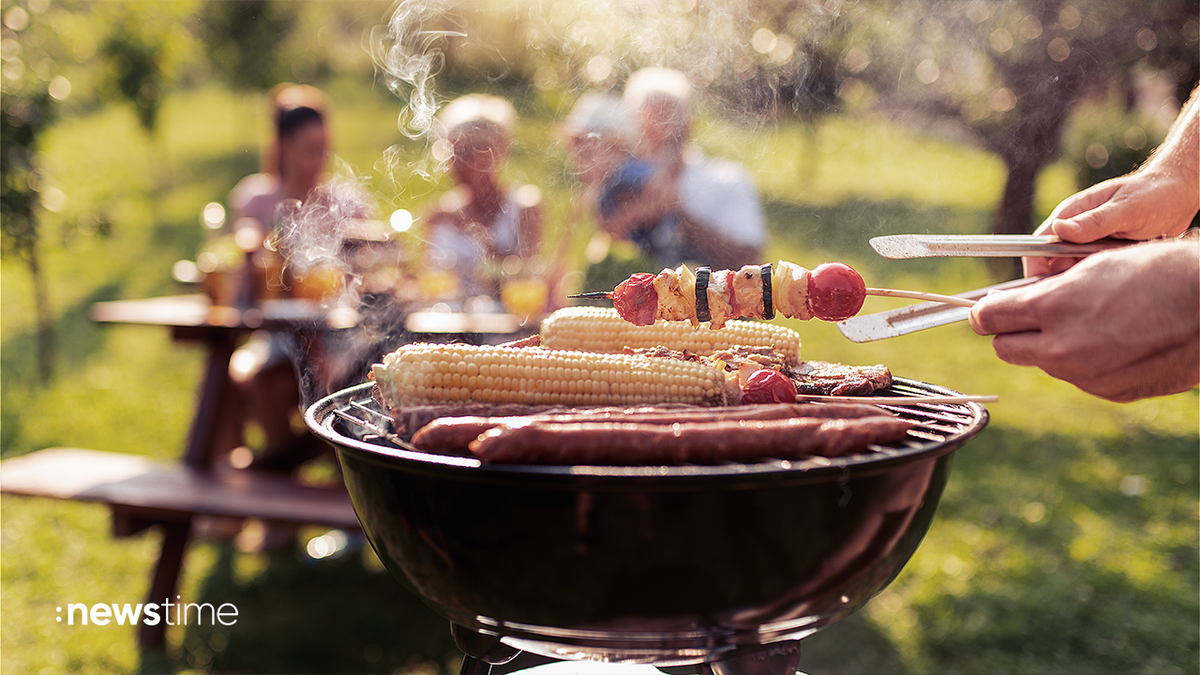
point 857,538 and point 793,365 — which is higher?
point 793,365

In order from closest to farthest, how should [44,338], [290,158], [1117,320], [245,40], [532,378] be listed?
[1117,320] < [532,378] < [290,158] < [44,338] < [245,40]

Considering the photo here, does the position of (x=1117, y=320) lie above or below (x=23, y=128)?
below

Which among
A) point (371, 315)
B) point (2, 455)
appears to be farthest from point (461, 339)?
point (2, 455)

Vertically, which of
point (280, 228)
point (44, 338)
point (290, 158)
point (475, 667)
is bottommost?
point (44, 338)

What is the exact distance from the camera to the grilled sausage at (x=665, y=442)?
1.32m

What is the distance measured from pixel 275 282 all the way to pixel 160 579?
1803 millimetres

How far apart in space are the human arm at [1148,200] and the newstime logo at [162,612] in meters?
4.42

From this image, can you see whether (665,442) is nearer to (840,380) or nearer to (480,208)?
(840,380)

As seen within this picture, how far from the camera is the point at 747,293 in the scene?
1856mm

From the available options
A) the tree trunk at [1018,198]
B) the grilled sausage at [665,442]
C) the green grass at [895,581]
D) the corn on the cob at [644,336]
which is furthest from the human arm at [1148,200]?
the tree trunk at [1018,198]

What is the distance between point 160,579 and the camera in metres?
4.14

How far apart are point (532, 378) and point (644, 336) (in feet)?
1.80

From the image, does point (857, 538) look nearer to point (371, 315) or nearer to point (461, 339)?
point (461, 339)

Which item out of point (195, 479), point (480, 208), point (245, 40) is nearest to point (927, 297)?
point (195, 479)
